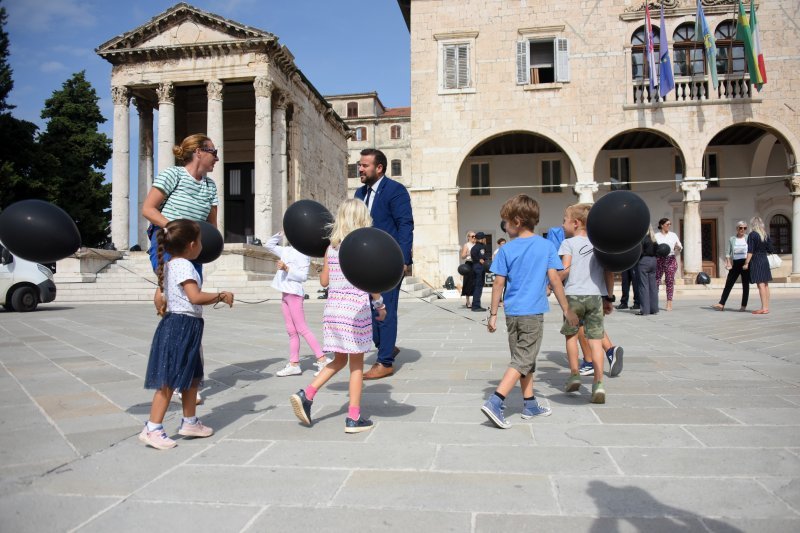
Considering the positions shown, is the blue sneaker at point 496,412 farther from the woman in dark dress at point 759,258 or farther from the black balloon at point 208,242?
the woman in dark dress at point 759,258

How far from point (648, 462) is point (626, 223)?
183 cm

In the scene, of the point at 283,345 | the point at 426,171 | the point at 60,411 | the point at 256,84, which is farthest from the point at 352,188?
the point at 60,411

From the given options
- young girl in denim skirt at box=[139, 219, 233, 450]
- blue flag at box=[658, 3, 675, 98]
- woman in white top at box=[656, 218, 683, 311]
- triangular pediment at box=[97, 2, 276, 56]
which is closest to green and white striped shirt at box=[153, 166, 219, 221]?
young girl in denim skirt at box=[139, 219, 233, 450]

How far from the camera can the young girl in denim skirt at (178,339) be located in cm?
344

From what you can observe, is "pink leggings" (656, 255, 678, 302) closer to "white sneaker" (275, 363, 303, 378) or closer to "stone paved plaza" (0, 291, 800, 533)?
"stone paved plaza" (0, 291, 800, 533)

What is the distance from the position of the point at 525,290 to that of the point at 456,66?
20.2 metres

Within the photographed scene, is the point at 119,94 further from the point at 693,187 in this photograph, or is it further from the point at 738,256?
the point at 738,256

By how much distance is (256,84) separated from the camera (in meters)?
25.9

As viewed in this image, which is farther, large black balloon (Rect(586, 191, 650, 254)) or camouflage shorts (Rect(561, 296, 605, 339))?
camouflage shorts (Rect(561, 296, 605, 339))

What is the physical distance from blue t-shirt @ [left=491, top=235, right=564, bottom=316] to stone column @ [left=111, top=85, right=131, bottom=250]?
25.2m

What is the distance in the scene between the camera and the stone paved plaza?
239 centimetres

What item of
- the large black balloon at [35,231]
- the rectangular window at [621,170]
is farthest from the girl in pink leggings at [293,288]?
Answer: the rectangular window at [621,170]

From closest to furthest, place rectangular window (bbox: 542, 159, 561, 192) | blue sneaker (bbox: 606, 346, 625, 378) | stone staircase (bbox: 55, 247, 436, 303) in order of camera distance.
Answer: blue sneaker (bbox: 606, 346, 625, 378) → stone staircase (bbox: 55, 247, 436, 303) → rectangular window (bbox: 542, 159, 561, 192)

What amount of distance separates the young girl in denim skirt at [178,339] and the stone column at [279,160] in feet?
80.1
